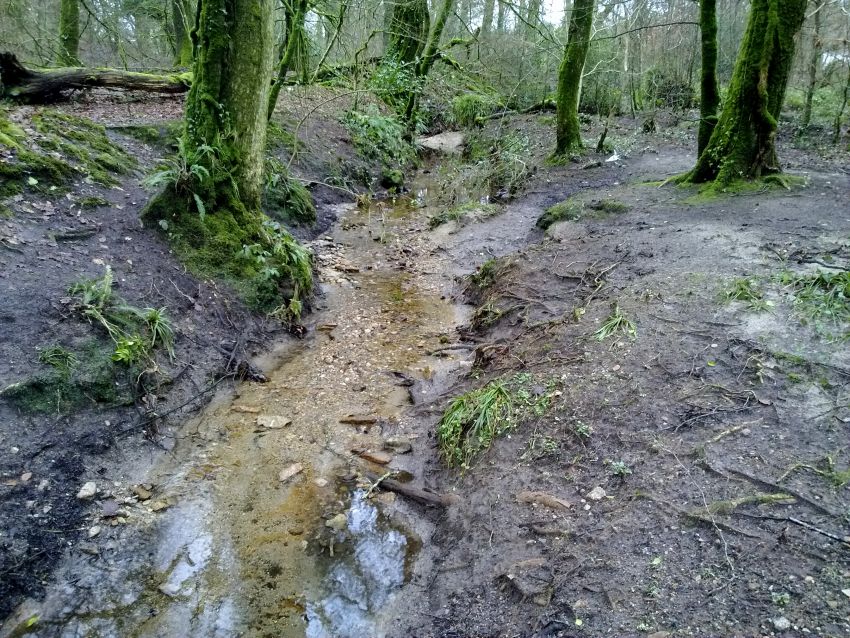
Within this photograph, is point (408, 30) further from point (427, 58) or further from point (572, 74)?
point (572, 74)

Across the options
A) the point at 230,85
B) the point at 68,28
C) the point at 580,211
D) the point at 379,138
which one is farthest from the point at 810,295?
the point at 68,28

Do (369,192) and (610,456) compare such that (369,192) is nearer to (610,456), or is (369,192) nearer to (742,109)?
(742,109)

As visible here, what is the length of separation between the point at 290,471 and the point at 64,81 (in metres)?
8.70

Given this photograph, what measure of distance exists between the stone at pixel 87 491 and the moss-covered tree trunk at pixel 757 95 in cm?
863

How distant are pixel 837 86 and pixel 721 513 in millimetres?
17505

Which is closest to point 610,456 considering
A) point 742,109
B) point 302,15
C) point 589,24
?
point 742,109

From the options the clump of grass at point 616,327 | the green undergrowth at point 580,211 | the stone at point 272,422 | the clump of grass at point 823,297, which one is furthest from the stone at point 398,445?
the green undergrowth at point 580,211

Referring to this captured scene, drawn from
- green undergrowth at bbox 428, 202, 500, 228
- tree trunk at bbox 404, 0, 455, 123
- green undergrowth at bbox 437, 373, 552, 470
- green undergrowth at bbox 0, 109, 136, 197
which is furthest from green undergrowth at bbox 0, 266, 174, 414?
tree trunk at bbox 404, 0, 455, 123

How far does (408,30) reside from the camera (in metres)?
14.2

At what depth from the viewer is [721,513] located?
2834 mm

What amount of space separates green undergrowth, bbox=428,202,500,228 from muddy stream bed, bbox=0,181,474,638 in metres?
4.51

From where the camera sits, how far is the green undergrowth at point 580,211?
8.20 metres

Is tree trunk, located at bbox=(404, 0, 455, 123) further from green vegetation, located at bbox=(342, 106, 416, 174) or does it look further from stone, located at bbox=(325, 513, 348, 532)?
stone, located at bbox=(325, 513, 348, 532)

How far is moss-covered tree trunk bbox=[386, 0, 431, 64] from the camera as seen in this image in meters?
14.3
